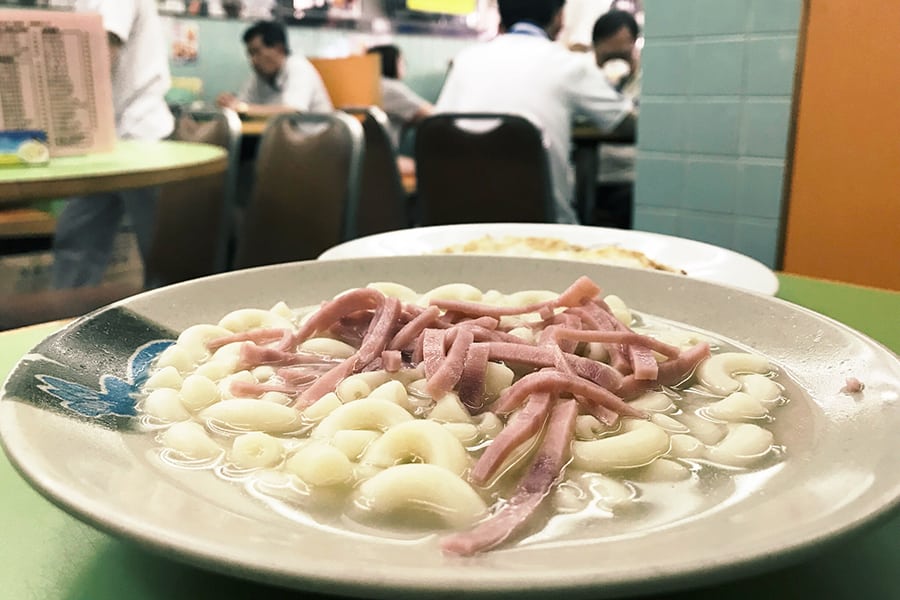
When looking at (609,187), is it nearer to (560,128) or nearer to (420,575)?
(560,128)

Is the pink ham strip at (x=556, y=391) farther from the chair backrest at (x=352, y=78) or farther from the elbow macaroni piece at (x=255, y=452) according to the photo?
the chair backrest at (x=352, y=78)

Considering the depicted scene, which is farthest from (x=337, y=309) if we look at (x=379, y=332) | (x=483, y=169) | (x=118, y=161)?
(x=483, y=169)

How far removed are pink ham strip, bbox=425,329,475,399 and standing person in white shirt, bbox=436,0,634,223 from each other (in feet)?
6.95

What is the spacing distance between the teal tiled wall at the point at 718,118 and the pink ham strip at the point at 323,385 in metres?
2.03

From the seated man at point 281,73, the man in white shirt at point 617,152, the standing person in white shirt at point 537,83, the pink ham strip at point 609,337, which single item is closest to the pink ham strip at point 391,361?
the pink ham strip at point 609,337

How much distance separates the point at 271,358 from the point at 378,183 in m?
2.31

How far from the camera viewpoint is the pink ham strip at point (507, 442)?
0.38 m

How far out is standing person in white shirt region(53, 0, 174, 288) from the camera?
8.78 ft

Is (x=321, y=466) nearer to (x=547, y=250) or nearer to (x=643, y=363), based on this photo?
(x=643, y=363)

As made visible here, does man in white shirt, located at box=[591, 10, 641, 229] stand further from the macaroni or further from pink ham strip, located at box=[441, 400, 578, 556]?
pink ham strip, located at box=[441, 400, 578, 556]

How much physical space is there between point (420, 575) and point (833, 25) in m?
2.18

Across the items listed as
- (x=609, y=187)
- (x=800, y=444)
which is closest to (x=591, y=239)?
(x=800, y=444)

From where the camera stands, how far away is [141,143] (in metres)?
2.29

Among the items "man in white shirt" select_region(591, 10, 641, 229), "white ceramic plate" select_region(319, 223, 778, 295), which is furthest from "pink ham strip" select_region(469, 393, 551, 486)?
"man in white shirt" select_region(591, 10, 641, 229)
